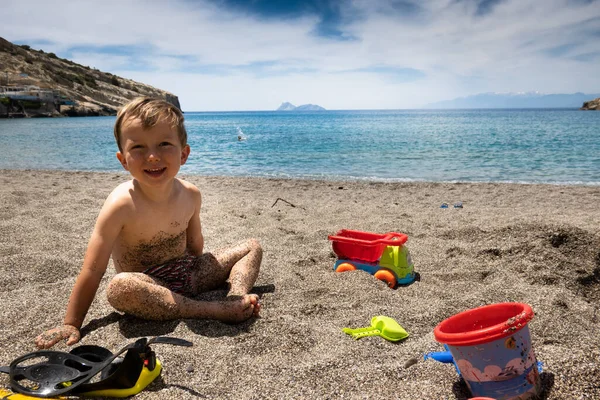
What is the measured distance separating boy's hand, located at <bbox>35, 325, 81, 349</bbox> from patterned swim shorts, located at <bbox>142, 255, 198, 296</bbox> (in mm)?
552

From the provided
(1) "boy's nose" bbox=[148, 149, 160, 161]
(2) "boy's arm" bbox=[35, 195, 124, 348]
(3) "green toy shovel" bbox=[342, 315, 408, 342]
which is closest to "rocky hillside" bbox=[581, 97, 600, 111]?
(3) "green toy shovel" bbox=[342, 315, 408, 342]

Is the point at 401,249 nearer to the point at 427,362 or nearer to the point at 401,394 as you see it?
the point at 427,362

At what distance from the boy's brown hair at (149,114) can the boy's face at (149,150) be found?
2 centimetres

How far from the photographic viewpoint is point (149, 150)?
243 cm

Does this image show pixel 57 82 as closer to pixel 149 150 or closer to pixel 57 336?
pixel 149 150

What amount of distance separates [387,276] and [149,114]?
1.99 meters

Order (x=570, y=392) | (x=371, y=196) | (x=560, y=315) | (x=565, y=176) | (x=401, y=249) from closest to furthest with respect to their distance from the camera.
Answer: (x=570, y=392)
(x=560, y=315)
(x=401, y=249)
(x=371, y=196)
(x=565, y=176)

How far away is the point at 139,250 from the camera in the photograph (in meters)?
2.69

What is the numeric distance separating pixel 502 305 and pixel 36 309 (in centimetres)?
264

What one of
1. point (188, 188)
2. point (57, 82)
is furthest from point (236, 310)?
point (57, 82)

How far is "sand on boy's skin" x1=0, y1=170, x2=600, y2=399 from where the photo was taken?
1.81 m

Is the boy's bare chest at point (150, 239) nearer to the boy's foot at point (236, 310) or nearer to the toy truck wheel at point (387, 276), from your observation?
the boy's foot at point (236, 310)

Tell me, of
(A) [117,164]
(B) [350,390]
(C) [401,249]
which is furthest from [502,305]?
(A) [117,164]

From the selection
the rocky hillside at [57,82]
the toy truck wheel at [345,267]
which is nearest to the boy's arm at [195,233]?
the toy truck wheel at [345,267]
